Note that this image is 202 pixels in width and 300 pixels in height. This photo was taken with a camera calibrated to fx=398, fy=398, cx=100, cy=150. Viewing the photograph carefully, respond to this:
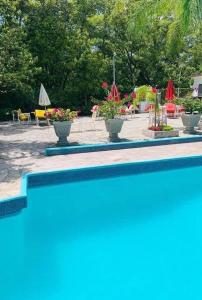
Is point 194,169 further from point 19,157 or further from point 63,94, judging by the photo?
point 63,94

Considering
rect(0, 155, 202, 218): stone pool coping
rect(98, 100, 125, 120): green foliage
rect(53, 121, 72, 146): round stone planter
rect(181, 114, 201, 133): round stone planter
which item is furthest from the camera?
rect(181, 114, 201, 133): round stone planter

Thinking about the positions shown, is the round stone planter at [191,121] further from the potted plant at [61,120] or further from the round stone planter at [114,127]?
the potted plant at [61,120]

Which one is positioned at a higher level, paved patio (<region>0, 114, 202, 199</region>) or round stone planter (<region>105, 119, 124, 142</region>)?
round stone planter (<region>105, 119, 124, 142</region>)

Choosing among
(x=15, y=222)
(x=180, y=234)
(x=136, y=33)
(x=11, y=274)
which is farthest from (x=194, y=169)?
(x=136, y=33)

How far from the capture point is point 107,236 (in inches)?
295

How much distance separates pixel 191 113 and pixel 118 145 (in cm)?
394

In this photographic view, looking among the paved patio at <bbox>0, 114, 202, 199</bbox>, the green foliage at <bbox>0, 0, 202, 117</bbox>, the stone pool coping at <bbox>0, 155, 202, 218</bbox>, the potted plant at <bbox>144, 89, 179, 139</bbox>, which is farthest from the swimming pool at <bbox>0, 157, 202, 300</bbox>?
the green foliage at <bbox>0, 0, 202, 117</bbox>

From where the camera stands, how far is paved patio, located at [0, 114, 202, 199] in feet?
33.5

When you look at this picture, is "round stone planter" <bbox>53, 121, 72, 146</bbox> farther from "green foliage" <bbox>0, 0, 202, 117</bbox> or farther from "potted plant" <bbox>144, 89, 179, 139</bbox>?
"green foliage" <bbox>0, 0, 202, 117</bbox>

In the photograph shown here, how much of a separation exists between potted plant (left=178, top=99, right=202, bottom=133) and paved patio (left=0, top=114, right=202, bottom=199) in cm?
46

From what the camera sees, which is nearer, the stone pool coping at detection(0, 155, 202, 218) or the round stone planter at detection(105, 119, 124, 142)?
the stone pool coping at detection(0, 155, 202, 218)

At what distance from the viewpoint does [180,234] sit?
7.48 meters

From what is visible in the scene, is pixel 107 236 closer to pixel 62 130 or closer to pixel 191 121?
pixel 62 130

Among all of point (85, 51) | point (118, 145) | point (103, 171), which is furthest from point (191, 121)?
point (85, 51)
